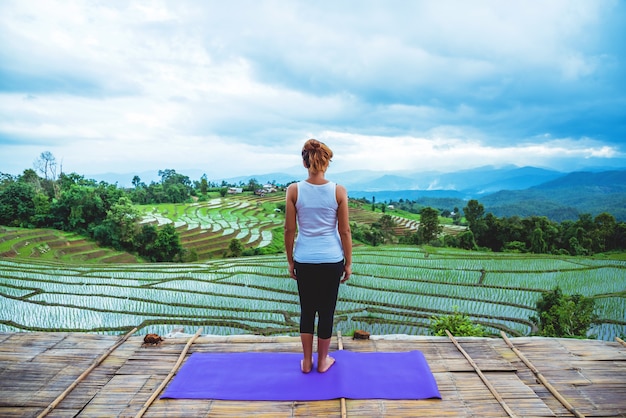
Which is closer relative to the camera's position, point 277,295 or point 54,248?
point 277,295

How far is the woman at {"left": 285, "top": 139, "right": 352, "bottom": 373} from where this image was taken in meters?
2.98

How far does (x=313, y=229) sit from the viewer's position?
3.04 meters

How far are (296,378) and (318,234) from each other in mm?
1346

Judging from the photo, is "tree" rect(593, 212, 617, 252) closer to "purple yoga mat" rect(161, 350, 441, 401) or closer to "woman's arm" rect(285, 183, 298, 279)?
"purple yoga mat" rect(161, 350, 441, 401)

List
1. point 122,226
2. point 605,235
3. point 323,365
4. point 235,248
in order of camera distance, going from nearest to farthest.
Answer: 1. point 323,365
2. point 605,235
3. point 235,248
4. point 122,226

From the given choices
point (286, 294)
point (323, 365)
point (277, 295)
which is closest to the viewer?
point (323, 365)

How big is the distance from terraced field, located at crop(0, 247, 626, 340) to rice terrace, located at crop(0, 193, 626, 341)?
3 centimetres

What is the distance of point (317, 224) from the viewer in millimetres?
3029

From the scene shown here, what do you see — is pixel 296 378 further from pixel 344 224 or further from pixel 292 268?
pixel 344 224

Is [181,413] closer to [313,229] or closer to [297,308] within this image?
[313,229]

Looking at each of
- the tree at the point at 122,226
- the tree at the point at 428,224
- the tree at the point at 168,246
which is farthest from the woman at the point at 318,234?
the tree at the point at 122,226

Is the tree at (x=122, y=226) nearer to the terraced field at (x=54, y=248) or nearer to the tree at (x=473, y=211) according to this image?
the terraced field at (x=54, y=248)

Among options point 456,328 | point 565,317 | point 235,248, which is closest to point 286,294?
point 456,328

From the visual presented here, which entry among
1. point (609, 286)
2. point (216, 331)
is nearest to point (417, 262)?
point (609, 286)
